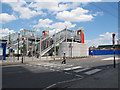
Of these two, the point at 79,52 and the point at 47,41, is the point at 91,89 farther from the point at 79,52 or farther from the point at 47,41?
the point at 47,41

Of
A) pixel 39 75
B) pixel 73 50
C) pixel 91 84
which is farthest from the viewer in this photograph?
pixel 73 50

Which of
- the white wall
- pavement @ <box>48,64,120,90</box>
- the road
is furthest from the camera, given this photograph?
the white wall

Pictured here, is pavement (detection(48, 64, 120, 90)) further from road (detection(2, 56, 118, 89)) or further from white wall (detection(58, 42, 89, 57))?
white wall (detection(58, 42, 89, 57))

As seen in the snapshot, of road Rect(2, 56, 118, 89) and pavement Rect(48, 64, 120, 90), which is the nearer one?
pavement Rect(48, 64, 120, 90)

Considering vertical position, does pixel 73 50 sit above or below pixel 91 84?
above

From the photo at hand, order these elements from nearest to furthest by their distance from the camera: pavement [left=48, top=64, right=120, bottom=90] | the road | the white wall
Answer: pavement [left=48, top=64, right=120, bottom=90] < the road < the white wall

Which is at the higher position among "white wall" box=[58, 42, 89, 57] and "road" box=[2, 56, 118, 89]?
"white wall" box=[58, 42, 89, 57]

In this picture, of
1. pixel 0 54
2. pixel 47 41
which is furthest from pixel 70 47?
pixel 0 54

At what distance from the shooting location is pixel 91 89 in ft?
20.0

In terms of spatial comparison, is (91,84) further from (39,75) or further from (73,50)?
(73,50)

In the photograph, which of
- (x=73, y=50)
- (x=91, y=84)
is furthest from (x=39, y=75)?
(x=73, y=50)

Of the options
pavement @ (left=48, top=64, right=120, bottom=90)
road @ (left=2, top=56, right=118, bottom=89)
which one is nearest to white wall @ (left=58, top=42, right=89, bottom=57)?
road @ (left=2, top=56, right=118, bottom=89)

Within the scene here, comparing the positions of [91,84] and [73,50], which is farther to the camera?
[73,50]

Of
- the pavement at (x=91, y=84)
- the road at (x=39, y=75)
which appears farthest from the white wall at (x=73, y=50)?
the pavement at (x=91, y=84)
